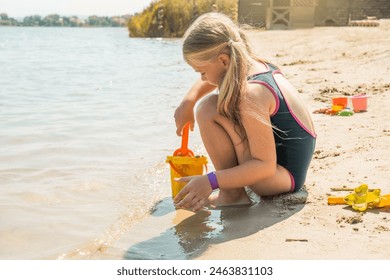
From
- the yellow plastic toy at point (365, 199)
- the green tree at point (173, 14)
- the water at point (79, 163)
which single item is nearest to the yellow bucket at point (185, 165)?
the water at point (79, 163)

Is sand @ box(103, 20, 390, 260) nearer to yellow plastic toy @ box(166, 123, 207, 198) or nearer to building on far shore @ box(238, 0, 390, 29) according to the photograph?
yellow plastic toy @ box(166, 123, 207, 198)

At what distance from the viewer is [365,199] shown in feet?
8.36

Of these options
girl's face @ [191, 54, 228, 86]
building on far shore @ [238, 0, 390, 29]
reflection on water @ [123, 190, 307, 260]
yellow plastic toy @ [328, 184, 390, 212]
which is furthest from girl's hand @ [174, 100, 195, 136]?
building on far shore @ [238, 0, 390, 29]

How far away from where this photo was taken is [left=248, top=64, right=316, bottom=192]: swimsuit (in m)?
2.58

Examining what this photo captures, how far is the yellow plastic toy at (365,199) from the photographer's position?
8.23ft

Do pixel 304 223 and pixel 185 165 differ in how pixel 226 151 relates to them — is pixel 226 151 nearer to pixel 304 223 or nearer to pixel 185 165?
pixel 185 165

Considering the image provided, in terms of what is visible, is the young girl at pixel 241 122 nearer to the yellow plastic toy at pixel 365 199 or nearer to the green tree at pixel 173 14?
the yellow plastic toy at pixel 365 199

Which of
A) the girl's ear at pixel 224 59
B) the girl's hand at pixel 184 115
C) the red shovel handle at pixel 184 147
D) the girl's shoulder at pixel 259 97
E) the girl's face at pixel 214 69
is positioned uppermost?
the girl's ear at pixel 224 59

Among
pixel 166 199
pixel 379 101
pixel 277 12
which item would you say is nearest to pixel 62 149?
pixel 166 199

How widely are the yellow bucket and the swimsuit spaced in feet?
1.33

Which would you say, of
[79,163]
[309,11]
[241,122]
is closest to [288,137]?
[241,122]

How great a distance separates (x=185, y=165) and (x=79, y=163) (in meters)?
1.36

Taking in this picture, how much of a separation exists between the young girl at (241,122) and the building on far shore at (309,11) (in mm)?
18942

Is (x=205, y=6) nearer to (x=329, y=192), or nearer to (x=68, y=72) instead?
(x=68, y=72)
